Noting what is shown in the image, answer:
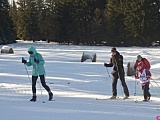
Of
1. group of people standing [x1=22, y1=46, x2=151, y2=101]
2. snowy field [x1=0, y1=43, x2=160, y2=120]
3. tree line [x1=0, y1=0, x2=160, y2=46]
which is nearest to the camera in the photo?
snowy field [x1=0, y1=43, x2=160, y2=120]

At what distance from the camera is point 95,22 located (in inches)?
2438

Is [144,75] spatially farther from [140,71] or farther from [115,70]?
[115,70]

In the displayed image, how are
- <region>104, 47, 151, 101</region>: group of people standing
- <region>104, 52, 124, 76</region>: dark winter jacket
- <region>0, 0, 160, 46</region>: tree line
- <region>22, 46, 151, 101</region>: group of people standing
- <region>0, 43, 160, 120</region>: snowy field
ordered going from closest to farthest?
<region>0, 43, 160, 120</region>: snowy field → <region>22, 46, 151, 101</region>: group of people standing → <region>104, 47, 151, 101</region>: group of people standing → <region>104, 52, 124, 76</region>: dark winter jacket → <region>0, 0, 160, 46</region>: tree line

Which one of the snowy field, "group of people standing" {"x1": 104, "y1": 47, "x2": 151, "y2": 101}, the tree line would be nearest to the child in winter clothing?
"group of people standing" {"x1": 104, "y1": 47, "x2": 151, "y2": 101}

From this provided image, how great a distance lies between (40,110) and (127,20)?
165ft

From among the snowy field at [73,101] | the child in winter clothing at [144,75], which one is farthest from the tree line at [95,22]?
the child in winter clothing at [144,75]

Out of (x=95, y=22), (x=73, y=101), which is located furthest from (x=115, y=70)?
(x=95, y=22)

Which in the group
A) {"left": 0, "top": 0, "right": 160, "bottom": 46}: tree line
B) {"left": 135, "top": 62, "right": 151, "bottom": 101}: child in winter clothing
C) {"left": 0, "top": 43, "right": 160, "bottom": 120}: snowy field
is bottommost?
{"left": 0, "top": 43, "right": 160, "bottom": 120}: snowy field

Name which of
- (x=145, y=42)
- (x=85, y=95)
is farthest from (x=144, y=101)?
(x=145, y=42)

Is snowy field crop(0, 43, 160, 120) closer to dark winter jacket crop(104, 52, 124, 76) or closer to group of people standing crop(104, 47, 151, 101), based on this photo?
group of people standing crop(104, 47, 151, 101)

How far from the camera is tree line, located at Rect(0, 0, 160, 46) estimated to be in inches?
2272

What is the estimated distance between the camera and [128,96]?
476 inches

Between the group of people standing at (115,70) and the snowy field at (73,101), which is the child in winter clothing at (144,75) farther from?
the snowy field at (73,101)

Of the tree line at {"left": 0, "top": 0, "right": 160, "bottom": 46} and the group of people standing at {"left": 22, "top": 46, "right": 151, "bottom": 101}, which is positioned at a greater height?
the tree line at {"left": 0, "top": 0, "right": 160, "bottom": 46}
